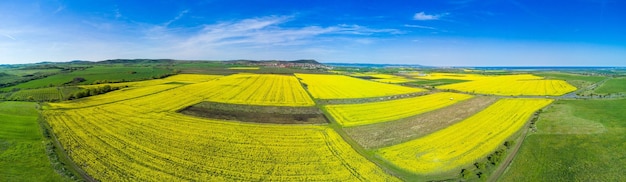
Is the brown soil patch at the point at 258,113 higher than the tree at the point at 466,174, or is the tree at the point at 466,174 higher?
the brown soil patch at the point at 258,113

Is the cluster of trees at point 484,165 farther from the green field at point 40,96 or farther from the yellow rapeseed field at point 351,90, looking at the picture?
the green field at point 40,96

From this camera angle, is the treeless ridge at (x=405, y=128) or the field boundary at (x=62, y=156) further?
the treeless ridge at (x=405, y=128)

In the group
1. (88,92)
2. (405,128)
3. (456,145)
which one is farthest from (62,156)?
(88,92)

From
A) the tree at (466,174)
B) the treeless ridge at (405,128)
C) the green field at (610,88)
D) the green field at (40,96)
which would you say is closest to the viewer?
the tree at (466,174)

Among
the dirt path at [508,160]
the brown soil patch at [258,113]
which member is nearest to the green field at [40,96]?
the brown soil patch at [258,113]

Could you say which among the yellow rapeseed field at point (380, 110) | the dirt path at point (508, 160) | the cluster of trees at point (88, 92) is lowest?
the dirt path at point (508, 160)

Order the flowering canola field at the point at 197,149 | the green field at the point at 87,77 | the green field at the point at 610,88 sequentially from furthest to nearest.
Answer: the green field at the point at 610,88, the green field at the point at 87,77, the flowering canola field at the point at 197,149

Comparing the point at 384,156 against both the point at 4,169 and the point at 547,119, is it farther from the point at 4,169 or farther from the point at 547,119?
the point at 547,119

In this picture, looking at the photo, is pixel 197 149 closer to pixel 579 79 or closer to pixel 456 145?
pixel 456 145
